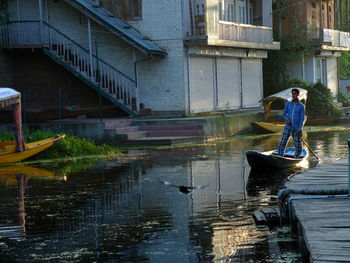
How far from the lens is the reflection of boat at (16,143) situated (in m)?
20.5

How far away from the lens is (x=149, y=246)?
1029cm

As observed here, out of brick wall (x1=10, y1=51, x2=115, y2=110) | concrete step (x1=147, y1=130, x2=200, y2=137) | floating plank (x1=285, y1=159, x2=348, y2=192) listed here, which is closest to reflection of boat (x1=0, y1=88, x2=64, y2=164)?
concrete step (x1=147, y1=130, x2=200, y2=137)

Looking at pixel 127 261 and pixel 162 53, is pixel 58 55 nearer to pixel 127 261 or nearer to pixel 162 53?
pixel 162 53

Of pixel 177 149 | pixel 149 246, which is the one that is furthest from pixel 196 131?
pixel 149 246

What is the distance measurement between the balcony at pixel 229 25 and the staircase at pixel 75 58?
320 centimetres

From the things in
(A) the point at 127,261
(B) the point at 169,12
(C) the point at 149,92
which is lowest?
(A) the point at 127,261

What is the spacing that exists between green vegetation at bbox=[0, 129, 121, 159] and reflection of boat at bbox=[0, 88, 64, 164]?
0.65m

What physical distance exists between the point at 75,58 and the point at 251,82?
34.7 feet

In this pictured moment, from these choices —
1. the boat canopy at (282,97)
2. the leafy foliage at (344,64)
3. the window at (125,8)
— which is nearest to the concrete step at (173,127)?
the boat canopy at (282,97)

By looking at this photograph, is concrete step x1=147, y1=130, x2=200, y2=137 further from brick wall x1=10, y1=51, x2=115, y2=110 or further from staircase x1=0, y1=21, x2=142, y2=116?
brick wall x1=10, y1=51, x2=115, y2=110

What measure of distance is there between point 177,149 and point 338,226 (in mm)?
15501

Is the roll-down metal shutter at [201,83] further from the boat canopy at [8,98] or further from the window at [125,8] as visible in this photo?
the boat canopy at [8,98]

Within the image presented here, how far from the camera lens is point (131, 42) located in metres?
29.5

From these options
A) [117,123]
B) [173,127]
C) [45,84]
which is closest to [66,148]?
[117,123]
